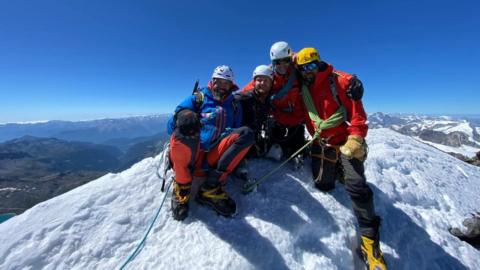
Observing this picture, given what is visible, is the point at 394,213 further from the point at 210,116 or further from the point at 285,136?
the point at 210,116

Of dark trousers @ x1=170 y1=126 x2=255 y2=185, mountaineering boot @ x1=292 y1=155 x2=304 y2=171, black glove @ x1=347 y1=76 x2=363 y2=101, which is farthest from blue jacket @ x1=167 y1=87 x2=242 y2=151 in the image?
black glove @ x1=347 y1=76 x2=363 y2=101

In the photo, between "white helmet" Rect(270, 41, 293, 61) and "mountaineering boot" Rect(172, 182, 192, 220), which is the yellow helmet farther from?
"mountaineering boot" Rect(172, 182, 192, 220)

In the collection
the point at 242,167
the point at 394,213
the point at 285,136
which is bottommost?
the point at 394,213

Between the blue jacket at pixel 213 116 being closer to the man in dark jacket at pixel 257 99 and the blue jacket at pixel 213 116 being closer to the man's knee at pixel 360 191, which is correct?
the man in dark jacket at pixel 257 99

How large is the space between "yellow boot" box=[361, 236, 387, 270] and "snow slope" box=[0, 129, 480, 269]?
35cm

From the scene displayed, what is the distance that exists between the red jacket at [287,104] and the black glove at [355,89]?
1.39m

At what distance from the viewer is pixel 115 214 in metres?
5.30

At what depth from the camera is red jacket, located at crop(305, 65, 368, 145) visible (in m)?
5.53

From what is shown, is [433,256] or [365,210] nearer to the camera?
[365,210]

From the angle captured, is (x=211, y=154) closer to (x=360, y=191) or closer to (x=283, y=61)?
(x=283, y=61)

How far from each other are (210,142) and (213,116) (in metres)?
0.64

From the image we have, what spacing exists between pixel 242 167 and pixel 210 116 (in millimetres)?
1866

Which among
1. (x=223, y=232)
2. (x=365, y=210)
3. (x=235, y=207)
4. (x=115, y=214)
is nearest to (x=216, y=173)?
(x=235, y=207)

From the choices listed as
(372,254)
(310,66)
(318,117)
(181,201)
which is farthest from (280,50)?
(372,254)
